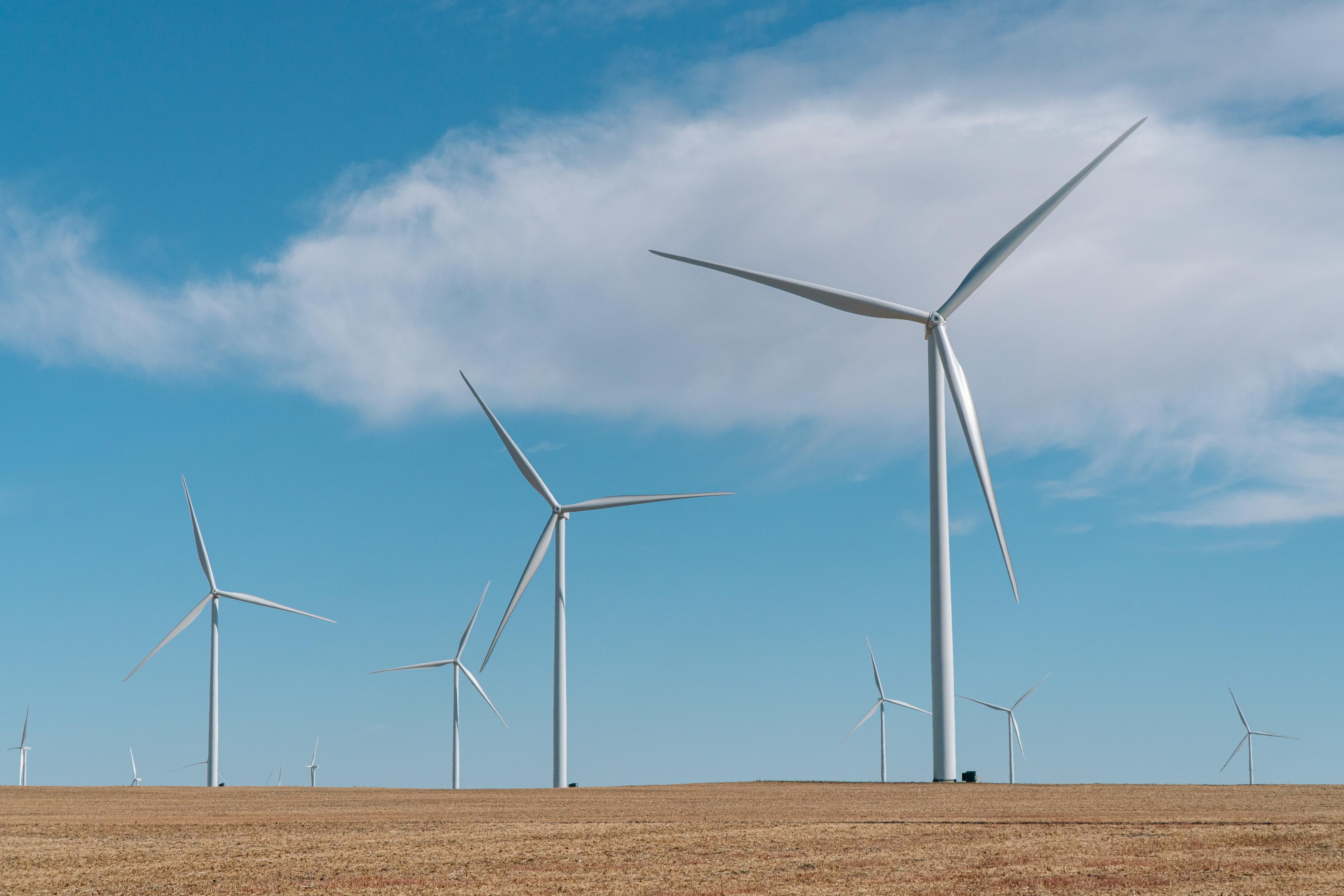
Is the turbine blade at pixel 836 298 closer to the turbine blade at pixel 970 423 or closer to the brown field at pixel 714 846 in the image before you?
the turbine blade at pixel 970 423

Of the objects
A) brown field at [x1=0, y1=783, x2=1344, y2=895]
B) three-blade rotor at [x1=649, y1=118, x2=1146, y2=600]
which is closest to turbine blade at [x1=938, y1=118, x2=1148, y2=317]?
three-blade rotor at [x1=649, y1=118, x2=1146, y2=600]

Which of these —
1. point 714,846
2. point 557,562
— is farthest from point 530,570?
point 714,846

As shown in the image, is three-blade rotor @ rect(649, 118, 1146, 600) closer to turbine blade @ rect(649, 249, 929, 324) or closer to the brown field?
turbine blade @ rect(649, 249, 929, 324)

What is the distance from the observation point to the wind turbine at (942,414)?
4762cm

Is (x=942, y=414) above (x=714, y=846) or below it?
above

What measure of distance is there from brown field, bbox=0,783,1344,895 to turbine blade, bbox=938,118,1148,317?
23.4 meters

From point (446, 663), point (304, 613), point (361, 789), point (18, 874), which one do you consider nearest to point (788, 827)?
point (18, 874)

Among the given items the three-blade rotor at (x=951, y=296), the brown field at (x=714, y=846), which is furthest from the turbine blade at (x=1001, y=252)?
the brown field at (x=714, y=846)

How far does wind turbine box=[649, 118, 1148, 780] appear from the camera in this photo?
47.6m

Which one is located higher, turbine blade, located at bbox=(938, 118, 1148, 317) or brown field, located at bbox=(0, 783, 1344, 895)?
turbine blade, located at bbox=(938, 118, 1148, 317)

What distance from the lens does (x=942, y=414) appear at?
51.2 m

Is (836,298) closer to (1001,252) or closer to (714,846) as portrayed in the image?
(1001,252)

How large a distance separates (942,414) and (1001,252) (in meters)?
9.09

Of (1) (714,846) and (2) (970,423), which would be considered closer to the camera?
(1) (714,846)
